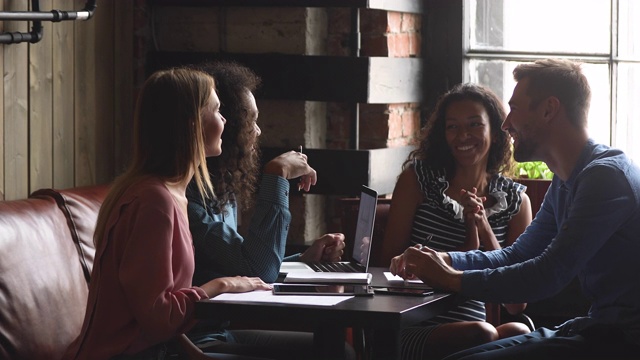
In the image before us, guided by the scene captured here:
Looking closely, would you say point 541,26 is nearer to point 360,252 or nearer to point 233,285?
point 360,252

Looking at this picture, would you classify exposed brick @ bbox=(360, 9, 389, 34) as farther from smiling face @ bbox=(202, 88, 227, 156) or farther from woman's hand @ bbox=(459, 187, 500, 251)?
smiling face @ bbox=(202, 88, 227, 156)

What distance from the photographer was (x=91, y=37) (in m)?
3.59

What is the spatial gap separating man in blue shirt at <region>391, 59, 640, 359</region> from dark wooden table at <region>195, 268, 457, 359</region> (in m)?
0.27

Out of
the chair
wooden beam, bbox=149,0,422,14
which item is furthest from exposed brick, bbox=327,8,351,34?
the chair

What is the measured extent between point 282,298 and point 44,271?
2.41 feet

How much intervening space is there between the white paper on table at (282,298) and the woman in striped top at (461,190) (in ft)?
2.69

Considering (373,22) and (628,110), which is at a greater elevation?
(373,22)

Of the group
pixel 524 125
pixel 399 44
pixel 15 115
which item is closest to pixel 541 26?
pixel 399 44

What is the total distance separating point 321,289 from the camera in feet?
8.28

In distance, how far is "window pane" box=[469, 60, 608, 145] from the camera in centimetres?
396

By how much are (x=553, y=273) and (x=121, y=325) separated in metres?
1.09

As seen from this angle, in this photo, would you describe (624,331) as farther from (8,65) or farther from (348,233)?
(8,65)

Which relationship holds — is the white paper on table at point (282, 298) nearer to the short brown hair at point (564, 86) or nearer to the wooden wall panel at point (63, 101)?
the short brown hair at point (564, 86)

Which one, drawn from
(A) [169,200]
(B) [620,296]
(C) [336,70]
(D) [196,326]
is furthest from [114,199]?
(C) [336,70]
